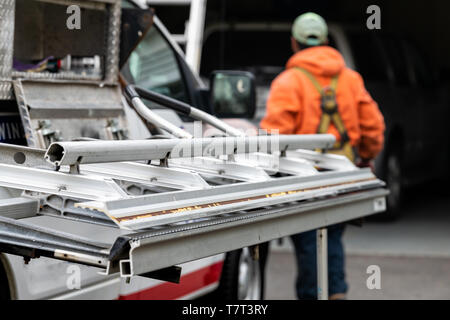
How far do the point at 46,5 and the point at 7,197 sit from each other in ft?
5.07

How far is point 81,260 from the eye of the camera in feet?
8.55

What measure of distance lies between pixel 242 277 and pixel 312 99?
4.01ft

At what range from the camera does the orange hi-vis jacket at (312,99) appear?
19.0 ft

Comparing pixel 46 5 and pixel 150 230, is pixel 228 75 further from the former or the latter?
pixel 150 230

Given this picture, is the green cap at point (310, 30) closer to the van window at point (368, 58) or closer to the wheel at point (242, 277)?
the wheel at point (242, 277)

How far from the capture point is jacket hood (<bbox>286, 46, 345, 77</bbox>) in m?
5.88

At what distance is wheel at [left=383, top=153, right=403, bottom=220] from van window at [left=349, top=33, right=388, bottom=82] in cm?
90

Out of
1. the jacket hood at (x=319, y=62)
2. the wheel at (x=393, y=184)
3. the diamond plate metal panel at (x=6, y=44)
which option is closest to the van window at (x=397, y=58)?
the wheel at (x=393, y=184)

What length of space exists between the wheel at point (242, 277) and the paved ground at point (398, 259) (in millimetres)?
1023

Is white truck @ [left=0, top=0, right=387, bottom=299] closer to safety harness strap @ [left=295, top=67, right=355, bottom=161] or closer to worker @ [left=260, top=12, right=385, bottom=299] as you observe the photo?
worker @ [left=260, top=12, right=385, bottom=299]

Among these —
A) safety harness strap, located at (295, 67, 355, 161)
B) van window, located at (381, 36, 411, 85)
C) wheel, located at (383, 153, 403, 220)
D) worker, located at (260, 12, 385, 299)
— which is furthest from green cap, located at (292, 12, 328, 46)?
van window, located at (381, 36, 411, 85)

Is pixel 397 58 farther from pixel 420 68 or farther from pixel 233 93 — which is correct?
pixel 233 93

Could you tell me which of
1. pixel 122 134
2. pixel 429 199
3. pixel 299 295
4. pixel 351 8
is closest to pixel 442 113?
pixel 429 199

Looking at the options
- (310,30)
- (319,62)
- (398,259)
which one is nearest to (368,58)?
(398,259)
